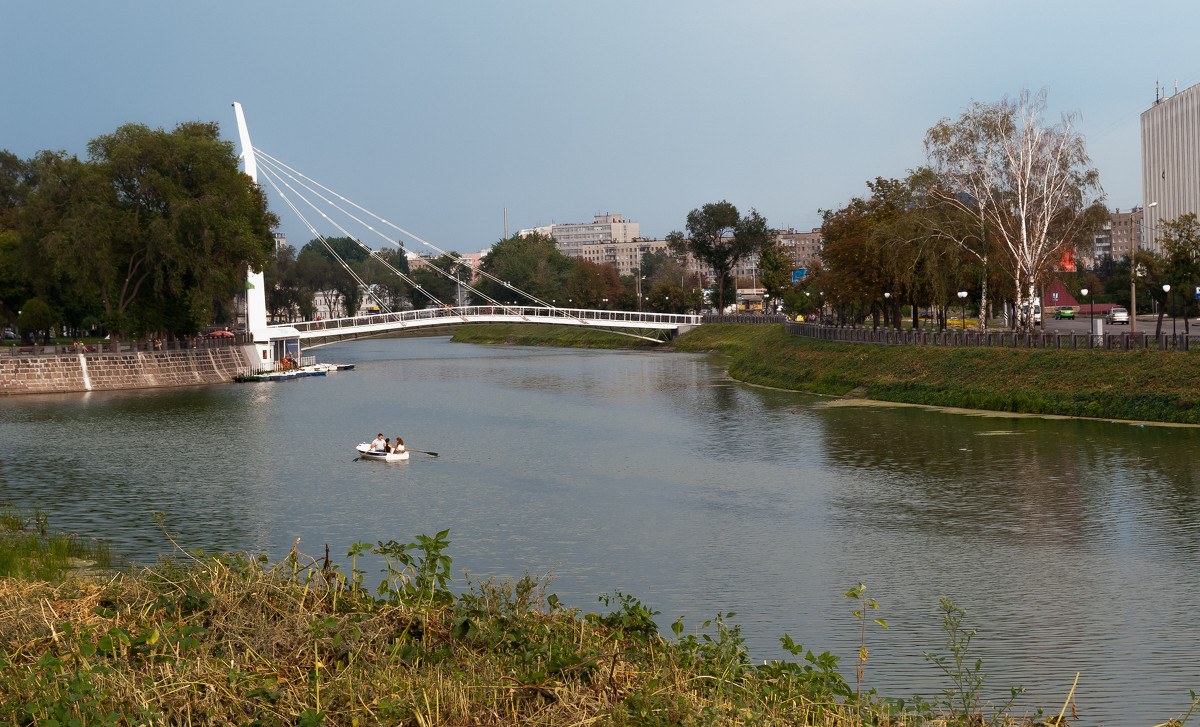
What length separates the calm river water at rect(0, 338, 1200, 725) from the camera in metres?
12.0

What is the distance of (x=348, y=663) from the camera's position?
25.3ft

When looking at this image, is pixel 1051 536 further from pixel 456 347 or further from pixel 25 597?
pixel 456 347

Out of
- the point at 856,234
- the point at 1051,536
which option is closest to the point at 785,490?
the point at 1051,536

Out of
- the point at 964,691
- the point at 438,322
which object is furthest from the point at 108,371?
the point at 964,691

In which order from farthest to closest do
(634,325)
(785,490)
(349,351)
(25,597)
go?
(349,351)
(634,325)
(785,490)
(25,597)

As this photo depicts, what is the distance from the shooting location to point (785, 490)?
2259cm

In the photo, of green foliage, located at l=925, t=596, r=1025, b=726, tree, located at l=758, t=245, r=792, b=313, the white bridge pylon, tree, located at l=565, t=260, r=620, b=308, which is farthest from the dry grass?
tree, located at l=565, t=260, r=620, b=308

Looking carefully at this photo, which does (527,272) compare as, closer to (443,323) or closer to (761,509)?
(443,323)

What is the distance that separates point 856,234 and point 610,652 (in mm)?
46113

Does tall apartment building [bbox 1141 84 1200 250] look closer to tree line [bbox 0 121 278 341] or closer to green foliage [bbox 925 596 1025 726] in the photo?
tree line [bbox 0 121 278 341]

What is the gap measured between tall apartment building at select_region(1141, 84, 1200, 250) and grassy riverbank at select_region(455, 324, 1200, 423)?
1787 inches

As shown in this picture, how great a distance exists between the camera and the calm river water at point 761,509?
12.0 meters

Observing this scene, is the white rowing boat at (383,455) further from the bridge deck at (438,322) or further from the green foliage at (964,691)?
the bridge deck at (438,322)

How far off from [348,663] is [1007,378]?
31.9m
